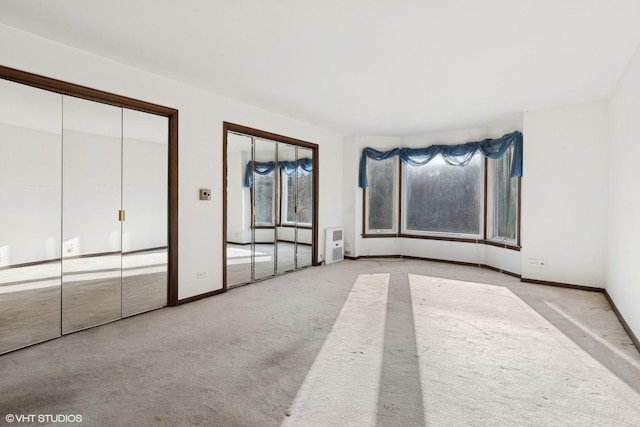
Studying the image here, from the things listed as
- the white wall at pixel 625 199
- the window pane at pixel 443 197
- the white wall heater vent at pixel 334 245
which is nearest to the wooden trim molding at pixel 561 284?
the white wall at pixel 625 199

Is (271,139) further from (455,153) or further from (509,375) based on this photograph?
(509,375)

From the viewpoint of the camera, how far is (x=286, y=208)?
5637 mm

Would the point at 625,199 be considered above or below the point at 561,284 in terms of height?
above

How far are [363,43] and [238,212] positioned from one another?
2.97 metres

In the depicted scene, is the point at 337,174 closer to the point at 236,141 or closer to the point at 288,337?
the point at 236,141

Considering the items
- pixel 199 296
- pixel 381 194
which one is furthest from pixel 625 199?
pixel 199 296

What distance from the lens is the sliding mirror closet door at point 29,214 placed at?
107 inches

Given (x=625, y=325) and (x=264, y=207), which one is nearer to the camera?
(x=625, y=325)

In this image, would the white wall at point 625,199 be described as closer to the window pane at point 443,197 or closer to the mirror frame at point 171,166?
the window pane at point 443,197

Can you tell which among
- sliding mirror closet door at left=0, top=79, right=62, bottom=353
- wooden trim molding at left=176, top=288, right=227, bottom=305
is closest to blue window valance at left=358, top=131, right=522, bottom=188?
wooden trim molding at left=176, top=288, right=227, bottom=305

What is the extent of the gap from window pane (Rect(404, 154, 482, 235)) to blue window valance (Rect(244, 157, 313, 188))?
91.9 inches

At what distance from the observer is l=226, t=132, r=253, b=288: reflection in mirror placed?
4695 mm

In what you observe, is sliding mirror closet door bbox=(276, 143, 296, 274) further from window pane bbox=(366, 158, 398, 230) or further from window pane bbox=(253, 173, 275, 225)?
window pane bbox=(366, 158, 398, 230)

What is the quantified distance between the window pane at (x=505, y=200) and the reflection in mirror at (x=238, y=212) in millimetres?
4383
